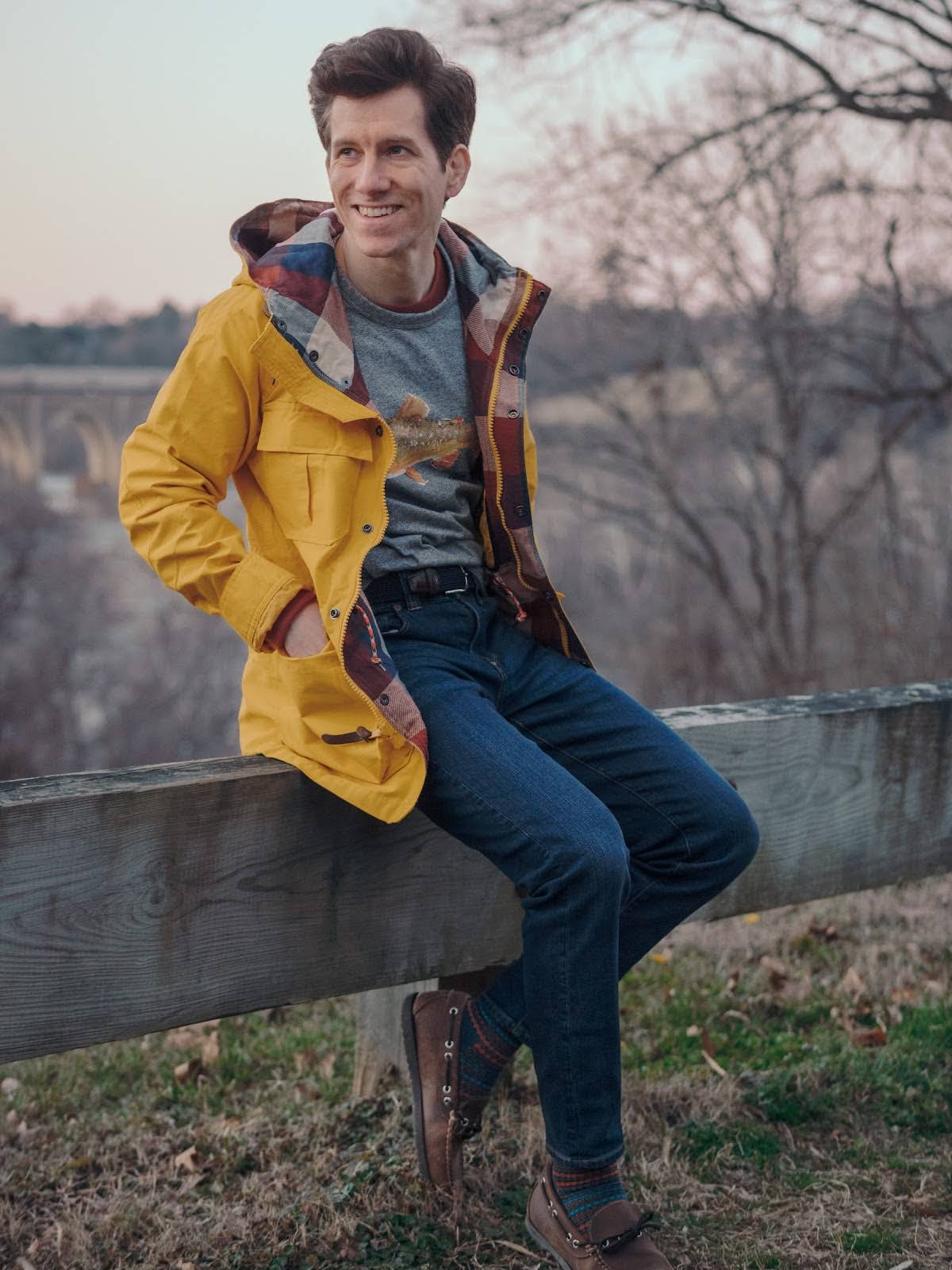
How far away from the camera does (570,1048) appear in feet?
7.14

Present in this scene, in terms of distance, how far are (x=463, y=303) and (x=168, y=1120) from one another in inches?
78.0

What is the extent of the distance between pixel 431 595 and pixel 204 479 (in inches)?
19.8

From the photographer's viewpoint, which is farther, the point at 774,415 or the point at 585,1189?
the point at 774,415

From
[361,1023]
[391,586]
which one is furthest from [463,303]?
[361,1023]

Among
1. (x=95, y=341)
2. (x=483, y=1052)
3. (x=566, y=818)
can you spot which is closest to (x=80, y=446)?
(x=95, y=341)

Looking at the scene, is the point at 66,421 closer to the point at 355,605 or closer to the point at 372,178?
the point at 372,178

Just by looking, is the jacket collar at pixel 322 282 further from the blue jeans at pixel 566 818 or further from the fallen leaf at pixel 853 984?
the fallen leaf at pixel 853 984

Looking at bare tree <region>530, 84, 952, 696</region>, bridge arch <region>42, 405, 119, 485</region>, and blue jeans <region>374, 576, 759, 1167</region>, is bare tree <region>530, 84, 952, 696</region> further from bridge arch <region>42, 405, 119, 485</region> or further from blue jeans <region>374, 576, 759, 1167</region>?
bridge arch <region>42, 405, 119, 485</region>

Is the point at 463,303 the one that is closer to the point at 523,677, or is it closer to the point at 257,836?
the point at 523,677

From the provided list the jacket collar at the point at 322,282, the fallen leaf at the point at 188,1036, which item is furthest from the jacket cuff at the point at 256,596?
the fallen leaf at the point at 188,1036

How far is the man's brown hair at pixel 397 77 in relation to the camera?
2.40 meters

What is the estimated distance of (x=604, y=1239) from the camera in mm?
2121

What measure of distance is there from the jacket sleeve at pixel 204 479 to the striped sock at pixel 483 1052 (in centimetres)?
83

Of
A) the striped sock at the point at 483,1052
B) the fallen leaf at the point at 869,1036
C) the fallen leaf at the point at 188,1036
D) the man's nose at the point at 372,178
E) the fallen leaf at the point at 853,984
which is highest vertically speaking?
the man's nose at the point at 372,178
